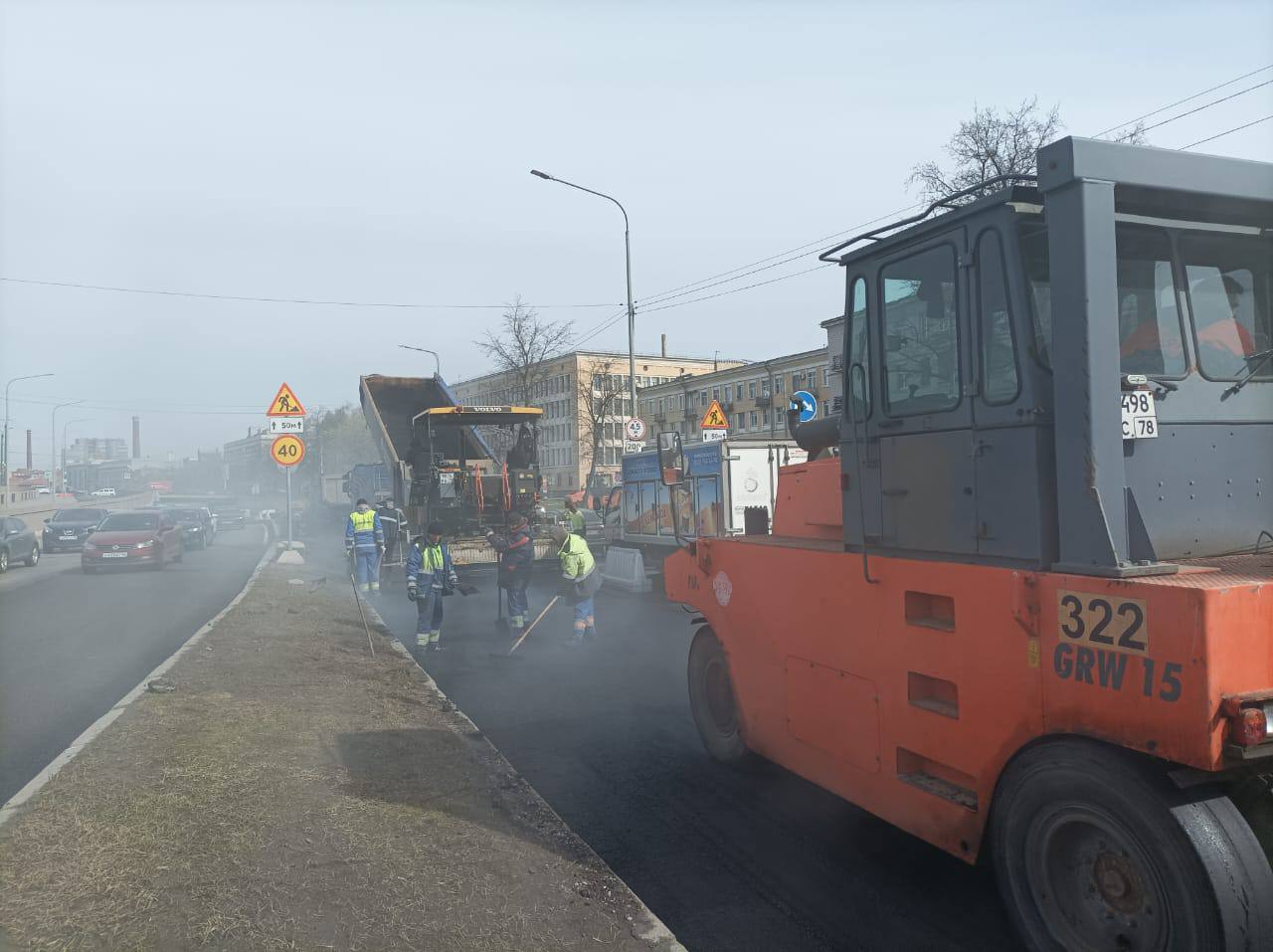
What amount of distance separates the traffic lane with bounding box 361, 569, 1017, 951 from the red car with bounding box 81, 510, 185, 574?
14608mm

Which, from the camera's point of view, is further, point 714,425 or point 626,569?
point 714,425

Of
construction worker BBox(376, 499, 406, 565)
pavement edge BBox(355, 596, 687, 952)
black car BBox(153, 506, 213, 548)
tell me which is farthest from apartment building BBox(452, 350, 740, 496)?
pavement edge BBox(355, 596, 687, 952)

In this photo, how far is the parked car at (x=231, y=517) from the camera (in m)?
38.2

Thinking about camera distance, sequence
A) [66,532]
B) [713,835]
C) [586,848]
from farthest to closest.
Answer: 1. [66,532]
2. [713,835]
3. [586,848]

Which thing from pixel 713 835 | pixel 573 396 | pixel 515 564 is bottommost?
pixel 713 835

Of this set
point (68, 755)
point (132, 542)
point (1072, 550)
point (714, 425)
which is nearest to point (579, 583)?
point (68, 755)

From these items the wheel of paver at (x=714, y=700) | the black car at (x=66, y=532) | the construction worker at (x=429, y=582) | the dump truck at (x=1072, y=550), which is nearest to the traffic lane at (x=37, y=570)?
the black car at (x=66, y=532)

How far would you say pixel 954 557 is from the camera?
3633 mm

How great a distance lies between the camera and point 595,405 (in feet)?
232

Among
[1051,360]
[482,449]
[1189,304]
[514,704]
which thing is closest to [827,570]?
[1051,360]

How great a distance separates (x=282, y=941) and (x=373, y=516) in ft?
40.6

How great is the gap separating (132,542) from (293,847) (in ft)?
60.5

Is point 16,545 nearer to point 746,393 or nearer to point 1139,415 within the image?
point 1139,415

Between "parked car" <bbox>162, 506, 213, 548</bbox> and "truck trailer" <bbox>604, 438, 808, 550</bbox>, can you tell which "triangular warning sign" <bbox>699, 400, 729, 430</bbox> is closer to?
"truck trailer" <bbox>604, 438, 808, 550</bbox>
